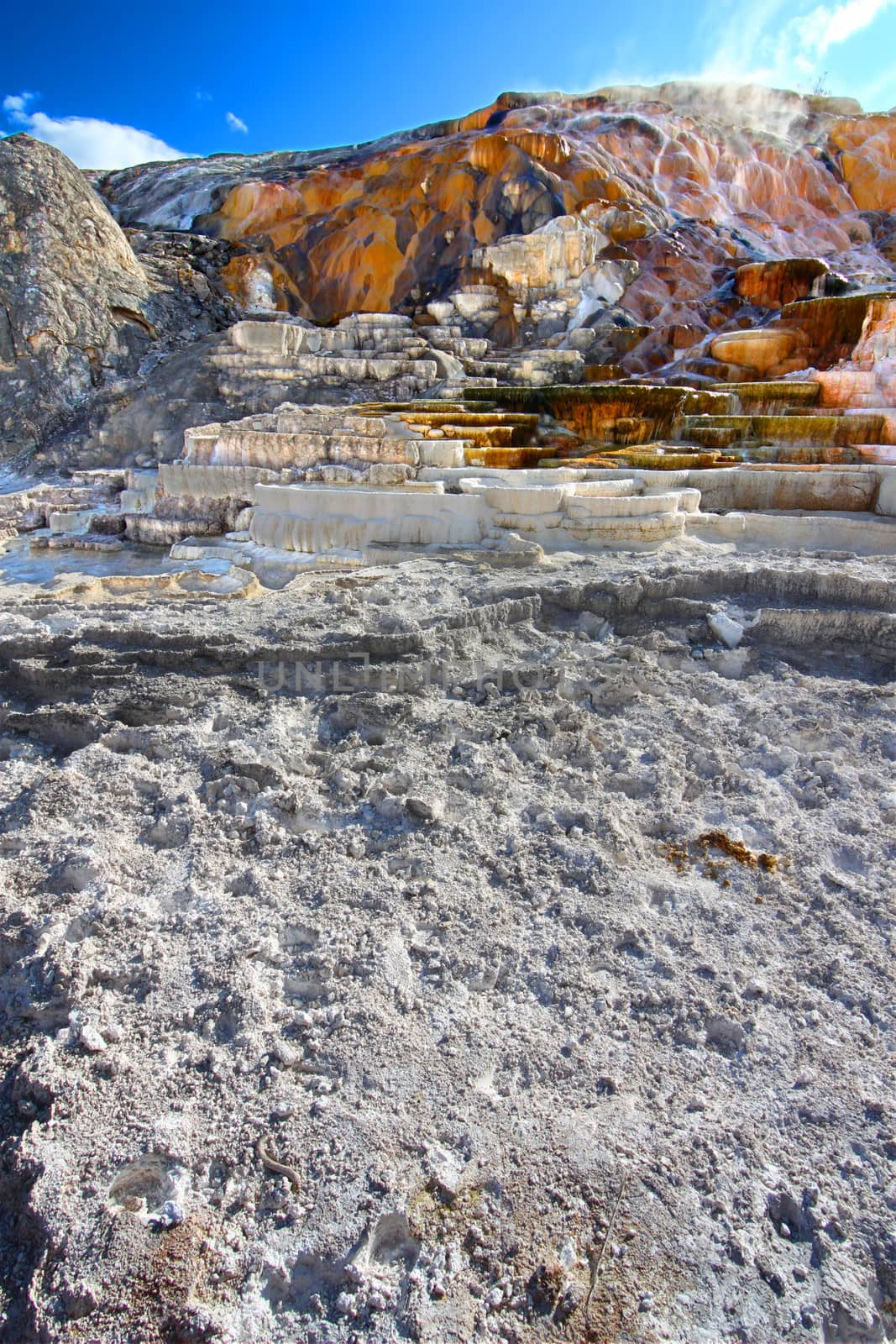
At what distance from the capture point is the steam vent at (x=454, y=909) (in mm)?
1317

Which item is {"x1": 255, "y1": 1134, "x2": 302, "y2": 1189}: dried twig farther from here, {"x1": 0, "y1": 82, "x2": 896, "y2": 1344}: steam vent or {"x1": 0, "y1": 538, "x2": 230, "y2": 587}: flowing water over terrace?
{"x1": 0, "y1": 538, "x2": 230, "y2": 587}: flowing water over terrace

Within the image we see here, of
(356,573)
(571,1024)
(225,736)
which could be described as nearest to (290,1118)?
(571,1024)

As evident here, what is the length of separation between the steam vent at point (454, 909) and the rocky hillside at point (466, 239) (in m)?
6.80

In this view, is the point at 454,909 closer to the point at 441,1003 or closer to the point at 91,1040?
the point at 441,1003

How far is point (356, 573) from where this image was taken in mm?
4906

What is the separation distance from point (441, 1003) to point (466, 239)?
18352mm

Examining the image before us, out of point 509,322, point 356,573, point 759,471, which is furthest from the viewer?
point 509,322

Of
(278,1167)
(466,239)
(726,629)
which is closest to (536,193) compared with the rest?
(466,239)

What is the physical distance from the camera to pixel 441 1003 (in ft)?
5.87

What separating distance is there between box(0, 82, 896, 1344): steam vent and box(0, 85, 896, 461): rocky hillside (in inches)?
268

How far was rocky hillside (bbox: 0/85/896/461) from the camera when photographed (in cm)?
1205

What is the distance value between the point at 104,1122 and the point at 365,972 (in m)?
→ 0.64

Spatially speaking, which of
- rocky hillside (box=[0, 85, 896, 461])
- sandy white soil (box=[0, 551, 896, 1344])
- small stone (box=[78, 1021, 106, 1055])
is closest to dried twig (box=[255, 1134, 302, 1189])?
sandy white soil (box=[0, 551, 896, 1344])

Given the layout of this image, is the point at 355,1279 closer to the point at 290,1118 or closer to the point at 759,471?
the point at 290,1118
